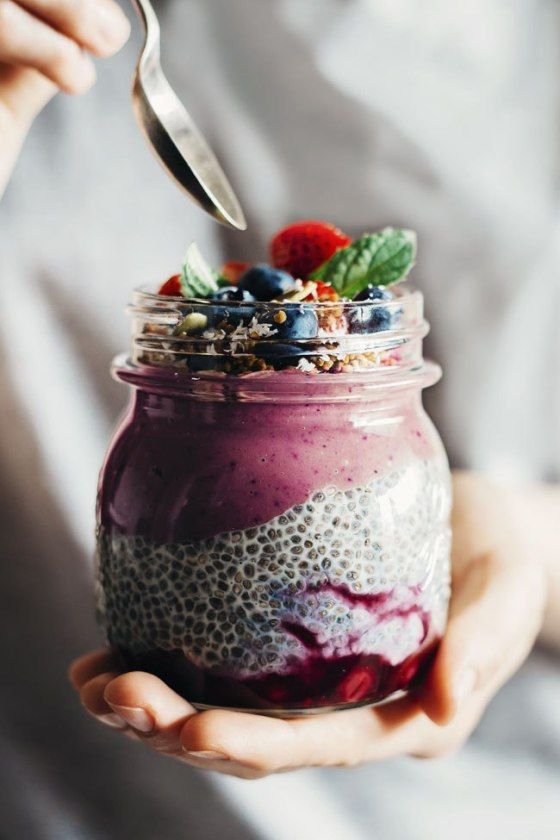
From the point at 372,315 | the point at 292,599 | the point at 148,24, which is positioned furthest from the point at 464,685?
the point at 148,24

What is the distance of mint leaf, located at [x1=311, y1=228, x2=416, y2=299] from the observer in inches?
26.2

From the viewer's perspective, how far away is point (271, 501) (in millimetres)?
571

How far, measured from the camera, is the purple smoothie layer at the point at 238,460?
0.57m

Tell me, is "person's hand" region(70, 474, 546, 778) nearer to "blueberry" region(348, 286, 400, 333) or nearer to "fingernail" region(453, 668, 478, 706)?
"fingernail" region(453, 668, 478, 706)

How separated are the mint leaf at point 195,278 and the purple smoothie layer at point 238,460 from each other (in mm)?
82

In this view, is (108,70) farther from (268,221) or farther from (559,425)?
(559,425)

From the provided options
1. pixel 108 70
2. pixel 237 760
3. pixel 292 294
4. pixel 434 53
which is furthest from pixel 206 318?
pixel 434 53

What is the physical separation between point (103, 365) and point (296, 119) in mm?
412

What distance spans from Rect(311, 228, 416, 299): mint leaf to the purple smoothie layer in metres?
0.11

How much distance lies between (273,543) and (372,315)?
179mm

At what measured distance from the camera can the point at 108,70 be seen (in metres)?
1.05

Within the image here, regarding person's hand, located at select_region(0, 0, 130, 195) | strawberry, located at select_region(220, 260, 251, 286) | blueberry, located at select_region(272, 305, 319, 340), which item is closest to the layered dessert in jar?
blueberry, located at select_region(272, 305, 319, 340)

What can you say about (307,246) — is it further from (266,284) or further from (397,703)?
(397,703)

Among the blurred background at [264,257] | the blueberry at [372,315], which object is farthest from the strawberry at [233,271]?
the blurred background at [264,257]
